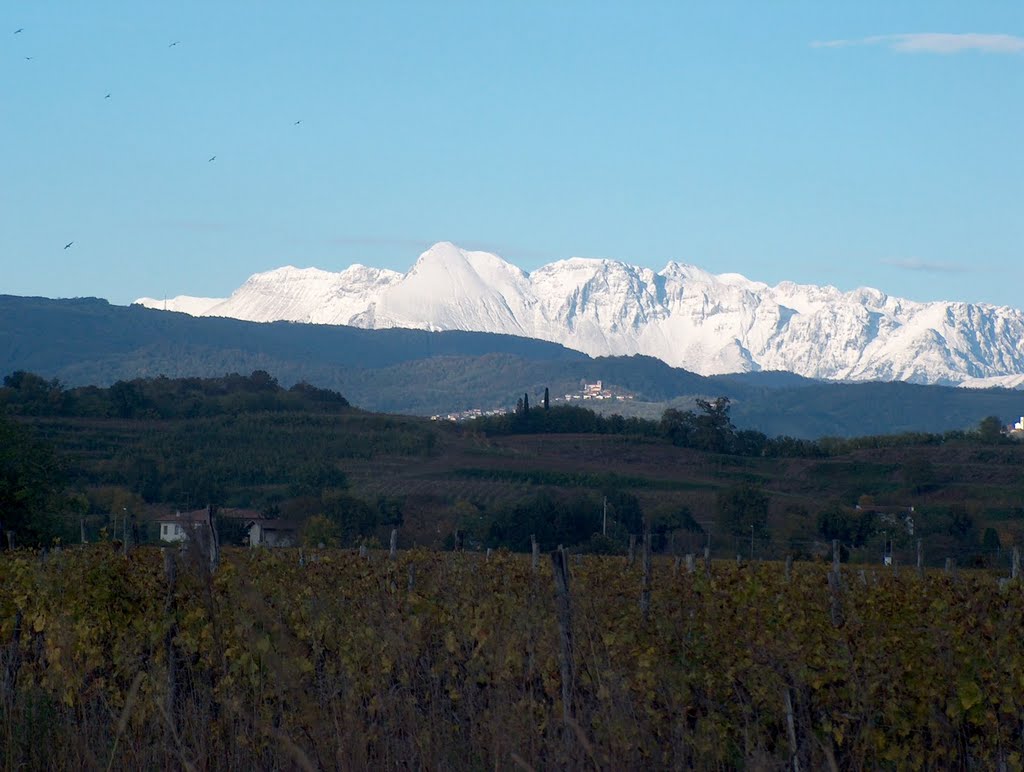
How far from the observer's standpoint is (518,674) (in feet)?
27.4

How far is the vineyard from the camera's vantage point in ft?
22.1

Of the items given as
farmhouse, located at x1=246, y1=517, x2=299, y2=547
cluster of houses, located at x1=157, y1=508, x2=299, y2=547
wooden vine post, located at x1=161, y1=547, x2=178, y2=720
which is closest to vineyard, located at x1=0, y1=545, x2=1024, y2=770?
wooden vine post, located at x1=161, y1=547, x2=178, y2=720

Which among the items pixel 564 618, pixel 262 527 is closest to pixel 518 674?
pixel 564 618

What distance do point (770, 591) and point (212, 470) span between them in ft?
262

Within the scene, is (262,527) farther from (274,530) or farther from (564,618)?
(564,618)

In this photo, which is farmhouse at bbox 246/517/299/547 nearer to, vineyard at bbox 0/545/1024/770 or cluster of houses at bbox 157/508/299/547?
cluster of houses at bbox 157/508/299/547

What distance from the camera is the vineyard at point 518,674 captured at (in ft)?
22.1

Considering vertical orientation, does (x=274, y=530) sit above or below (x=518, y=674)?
below

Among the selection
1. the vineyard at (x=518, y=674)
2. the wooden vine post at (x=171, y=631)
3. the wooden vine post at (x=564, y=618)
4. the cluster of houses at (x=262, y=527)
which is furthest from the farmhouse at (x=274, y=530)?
the wooden vine post at (x=564, y=618)

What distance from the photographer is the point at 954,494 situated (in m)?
84.2

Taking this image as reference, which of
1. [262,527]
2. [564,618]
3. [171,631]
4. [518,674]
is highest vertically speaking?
[564,618]

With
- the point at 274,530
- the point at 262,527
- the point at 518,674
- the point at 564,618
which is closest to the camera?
the point at 564,618

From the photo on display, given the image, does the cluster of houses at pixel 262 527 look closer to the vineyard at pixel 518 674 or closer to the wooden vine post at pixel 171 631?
the vineyard at pixel 518 674

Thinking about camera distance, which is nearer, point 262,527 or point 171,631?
point 171,631
